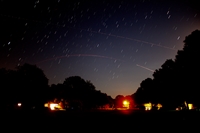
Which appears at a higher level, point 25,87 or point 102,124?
point 25,87

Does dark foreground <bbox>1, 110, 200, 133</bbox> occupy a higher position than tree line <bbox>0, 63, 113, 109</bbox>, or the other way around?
tree line <bbox>0, 63, 113, 109</bbox>

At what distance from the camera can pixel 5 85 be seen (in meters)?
46.2

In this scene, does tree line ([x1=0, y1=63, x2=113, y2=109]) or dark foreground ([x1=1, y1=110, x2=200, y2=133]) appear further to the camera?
tree line ([x1=0, y1=63, x2=113, y2=109])

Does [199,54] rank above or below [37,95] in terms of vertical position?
above

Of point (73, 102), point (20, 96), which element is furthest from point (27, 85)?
point (73, 102)

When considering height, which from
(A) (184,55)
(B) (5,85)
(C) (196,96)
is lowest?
(C) (196,96)

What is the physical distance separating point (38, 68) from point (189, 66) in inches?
1615

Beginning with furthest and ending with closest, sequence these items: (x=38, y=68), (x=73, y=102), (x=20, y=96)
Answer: (x=73, y=102) → (x=38, y=68) → (x=20, y=96)

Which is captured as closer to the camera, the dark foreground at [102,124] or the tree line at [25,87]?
the dark foreground at [102,124]

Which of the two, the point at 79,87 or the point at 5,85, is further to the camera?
the point at 79,87

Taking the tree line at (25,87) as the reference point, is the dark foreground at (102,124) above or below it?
below

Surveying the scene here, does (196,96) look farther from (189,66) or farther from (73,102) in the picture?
(73,102)

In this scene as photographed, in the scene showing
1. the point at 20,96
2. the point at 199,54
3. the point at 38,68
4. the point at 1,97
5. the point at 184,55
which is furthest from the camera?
the point at 38,68

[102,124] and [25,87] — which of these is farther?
[25,87]
